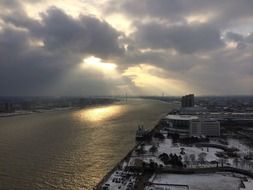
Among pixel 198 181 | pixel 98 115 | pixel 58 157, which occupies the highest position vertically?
pixel 98 115

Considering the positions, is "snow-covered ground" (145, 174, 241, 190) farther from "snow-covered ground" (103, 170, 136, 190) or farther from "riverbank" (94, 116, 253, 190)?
"snow-covered ground" (103, 170, 136, 190)

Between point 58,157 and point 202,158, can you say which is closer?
point 202,158

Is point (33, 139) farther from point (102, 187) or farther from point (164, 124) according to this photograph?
point (164, 124)

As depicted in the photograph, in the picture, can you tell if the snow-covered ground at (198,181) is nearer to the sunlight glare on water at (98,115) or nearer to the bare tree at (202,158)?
the bare tree at (202,158)

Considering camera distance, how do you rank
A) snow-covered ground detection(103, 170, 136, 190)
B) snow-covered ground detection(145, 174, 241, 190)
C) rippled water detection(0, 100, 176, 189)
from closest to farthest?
1. snow-covered ground detection(103, 170, 136, 190)
2. snow-covered ground detection(145, 174, 241, 190)
3. rippled water detection(0, 100, 176, 189)

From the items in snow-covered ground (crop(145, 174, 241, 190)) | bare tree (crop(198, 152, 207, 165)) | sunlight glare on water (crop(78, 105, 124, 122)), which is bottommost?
snow-covered ground (crop(145, 174, 241, 190))

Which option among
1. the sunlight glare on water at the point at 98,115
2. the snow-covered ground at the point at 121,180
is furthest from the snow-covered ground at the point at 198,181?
the sunlight glare on water at the point at 98,115

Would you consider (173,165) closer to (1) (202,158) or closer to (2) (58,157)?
(1) (202,158)

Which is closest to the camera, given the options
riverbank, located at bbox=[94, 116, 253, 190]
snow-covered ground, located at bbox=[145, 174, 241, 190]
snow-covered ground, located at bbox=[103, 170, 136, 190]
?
snow-covered ground, located at bbox=[103, 170, 136, 190]

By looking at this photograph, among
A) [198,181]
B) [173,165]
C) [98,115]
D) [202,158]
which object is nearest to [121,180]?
[198,181]

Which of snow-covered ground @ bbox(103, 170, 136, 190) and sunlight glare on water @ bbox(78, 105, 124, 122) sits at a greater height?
sunlight glare on water @ bbox(78, 105, 124, 122)

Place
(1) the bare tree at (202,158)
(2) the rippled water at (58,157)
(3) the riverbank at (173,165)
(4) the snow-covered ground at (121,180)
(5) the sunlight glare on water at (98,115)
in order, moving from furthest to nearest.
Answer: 1. (5) the sunlight glare on water at (98,115)
2. (1) the bare tree at (202,158)
3. (2) the rippled water at (58,157)
4. (3) the riverbank at (173,165)
5. (4) the snow-covered ground at (121,180)

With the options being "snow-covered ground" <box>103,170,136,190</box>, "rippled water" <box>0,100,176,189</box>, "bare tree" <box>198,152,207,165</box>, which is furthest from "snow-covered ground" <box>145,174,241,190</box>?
"rippled water" <box>0,100,176,189</box>
